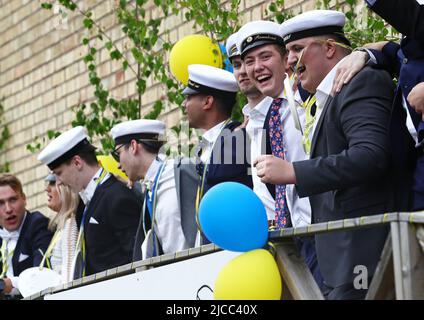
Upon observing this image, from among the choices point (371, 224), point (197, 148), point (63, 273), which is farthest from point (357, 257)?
point (63, 273)

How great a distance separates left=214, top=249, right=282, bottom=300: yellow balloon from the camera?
3.79 meters

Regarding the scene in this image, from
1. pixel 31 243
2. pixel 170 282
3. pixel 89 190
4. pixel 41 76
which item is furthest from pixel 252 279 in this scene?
pixel 41 76

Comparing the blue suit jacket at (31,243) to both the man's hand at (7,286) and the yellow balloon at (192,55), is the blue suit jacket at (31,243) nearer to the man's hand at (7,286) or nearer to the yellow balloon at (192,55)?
the man's hand at (7,286)

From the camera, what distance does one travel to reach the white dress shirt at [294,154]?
4.64 m

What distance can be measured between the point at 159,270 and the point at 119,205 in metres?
1.75

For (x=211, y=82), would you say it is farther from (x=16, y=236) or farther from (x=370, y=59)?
(x=16, y=236)

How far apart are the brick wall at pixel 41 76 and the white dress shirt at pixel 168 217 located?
3345mm

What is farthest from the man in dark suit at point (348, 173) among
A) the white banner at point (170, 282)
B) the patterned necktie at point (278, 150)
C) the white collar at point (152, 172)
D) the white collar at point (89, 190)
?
the white collar at point (89, 190)

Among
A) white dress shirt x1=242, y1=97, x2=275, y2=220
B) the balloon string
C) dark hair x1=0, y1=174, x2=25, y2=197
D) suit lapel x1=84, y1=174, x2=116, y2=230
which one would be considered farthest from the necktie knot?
dark hair x1=0, y1=174, x2=25, y2=197

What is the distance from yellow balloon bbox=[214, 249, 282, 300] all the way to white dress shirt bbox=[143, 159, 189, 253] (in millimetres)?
1756

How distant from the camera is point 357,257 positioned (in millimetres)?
3904

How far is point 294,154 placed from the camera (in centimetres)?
485
